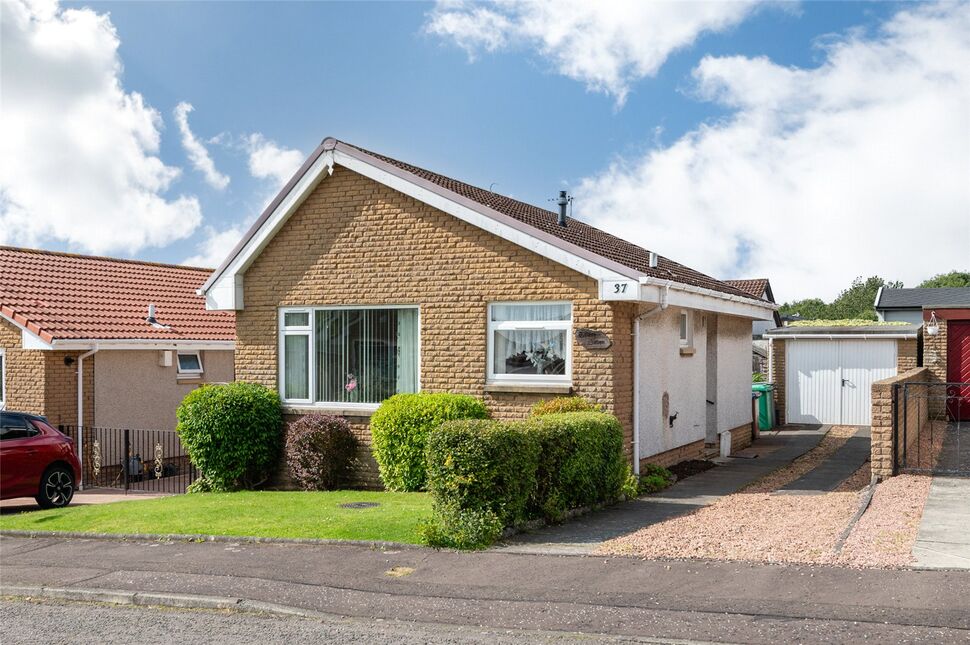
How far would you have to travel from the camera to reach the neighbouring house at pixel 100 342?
1884 cm

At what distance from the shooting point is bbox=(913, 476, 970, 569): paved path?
8.66 meters

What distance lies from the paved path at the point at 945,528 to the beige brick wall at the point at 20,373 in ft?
51.2

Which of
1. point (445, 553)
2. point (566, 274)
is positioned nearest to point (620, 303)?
point (566, 274)

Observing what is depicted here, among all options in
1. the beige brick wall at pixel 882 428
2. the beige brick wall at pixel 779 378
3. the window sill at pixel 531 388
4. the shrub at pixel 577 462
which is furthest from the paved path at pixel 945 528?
the beige brick wall at pixel 779 378

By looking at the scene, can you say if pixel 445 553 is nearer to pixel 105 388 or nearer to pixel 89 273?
pixel 105 388

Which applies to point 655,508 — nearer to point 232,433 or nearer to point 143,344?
point 232,433

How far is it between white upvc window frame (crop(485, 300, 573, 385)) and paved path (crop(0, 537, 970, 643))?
181 inches

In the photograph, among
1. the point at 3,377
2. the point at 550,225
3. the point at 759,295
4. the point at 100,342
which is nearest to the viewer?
the point at 550,225

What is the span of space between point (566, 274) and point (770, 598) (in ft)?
22.4

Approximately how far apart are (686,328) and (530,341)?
4.10 m

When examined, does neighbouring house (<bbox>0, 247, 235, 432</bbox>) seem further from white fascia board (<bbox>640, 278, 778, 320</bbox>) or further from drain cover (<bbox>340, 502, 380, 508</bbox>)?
white fascia board (<bbox>640, 278, 778, 320</bbox>)

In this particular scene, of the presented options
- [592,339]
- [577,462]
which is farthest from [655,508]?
[592,339]

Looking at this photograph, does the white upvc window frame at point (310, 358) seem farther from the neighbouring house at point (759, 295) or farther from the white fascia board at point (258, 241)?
the neighbouring house at point (759, 295)

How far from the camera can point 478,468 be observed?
405 inches
